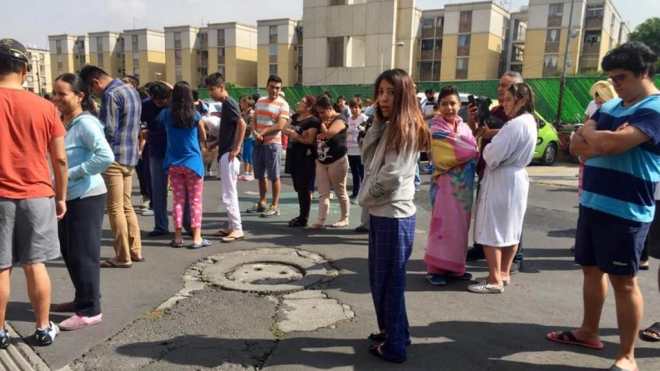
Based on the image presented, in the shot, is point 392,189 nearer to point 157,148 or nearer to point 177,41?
point 157,148

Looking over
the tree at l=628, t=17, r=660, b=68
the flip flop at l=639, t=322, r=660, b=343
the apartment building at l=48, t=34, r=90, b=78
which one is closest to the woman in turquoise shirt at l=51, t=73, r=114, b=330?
the flip flop at l=639, t=322, r=660, b=343

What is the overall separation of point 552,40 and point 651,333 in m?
54.6

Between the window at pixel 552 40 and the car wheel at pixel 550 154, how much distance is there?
42.5 meters

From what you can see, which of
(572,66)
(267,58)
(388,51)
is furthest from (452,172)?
(267,58)

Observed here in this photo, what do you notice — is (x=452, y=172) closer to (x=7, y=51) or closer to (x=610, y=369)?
(x=610, y=369)

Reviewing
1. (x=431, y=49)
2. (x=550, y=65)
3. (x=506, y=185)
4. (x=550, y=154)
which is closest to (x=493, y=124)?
(x=506, y=185)

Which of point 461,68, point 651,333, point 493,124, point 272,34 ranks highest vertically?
point 272,34

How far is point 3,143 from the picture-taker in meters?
2.97

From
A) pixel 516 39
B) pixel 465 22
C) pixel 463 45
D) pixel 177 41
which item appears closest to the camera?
pixel 465 22

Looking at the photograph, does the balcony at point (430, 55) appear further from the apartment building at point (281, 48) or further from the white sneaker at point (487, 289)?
the white sneaker at point (487, 289)

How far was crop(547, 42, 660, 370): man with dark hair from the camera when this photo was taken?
2.80 m

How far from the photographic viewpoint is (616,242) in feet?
9.64

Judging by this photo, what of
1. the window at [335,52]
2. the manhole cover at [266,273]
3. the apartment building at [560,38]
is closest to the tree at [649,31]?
the apartment building at [560,38]

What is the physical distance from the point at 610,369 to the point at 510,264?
5.43 feet
